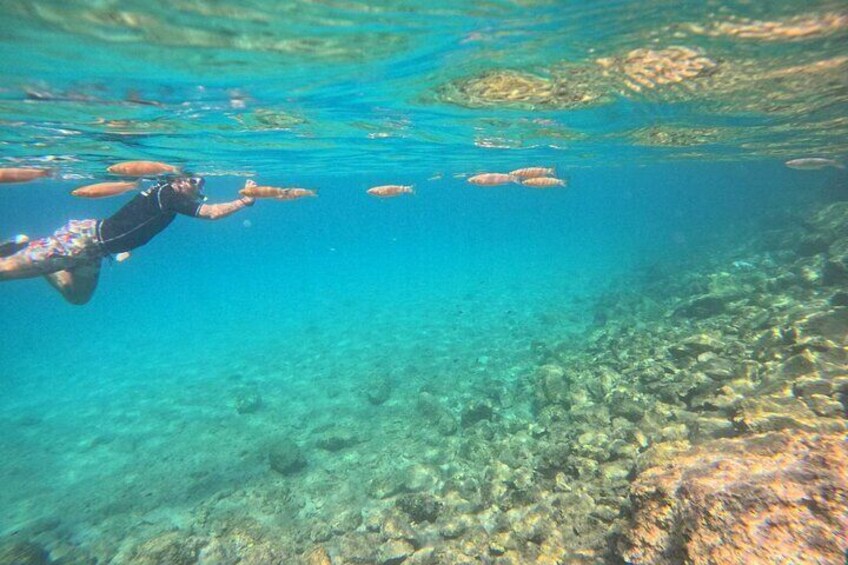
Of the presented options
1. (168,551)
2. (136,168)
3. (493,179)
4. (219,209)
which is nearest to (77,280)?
(136,168)

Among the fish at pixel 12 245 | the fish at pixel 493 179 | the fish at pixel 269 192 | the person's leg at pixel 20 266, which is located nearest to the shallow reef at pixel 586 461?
the person's leg at pixel 20 266

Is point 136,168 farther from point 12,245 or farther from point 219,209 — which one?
point 12,245

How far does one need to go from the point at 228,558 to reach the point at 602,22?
12797 millimetres

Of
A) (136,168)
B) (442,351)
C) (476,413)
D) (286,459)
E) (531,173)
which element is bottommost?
(442,351)

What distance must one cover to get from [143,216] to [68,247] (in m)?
1.80

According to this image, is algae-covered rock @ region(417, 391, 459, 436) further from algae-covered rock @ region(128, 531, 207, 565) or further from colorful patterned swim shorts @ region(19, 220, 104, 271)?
colorful patterned swim shorts @ region(19, 220, 104, 271)

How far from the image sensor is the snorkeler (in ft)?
26.7

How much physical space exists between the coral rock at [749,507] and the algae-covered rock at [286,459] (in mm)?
8608

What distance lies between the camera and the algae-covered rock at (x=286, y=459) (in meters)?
10.5

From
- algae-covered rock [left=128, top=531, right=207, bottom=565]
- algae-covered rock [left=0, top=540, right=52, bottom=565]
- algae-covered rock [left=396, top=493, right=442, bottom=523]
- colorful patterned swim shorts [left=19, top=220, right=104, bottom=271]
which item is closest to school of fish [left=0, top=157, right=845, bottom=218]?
colorful patterned swim shorts [left=19, top=220, right=104, bottom=271]

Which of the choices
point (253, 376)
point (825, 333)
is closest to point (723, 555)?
point (825, 333)

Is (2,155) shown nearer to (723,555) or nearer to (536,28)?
(536,28)

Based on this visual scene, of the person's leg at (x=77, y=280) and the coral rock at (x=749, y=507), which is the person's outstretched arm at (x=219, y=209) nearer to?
the person's leg at (x=77, y=280)

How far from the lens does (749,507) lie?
343cm
